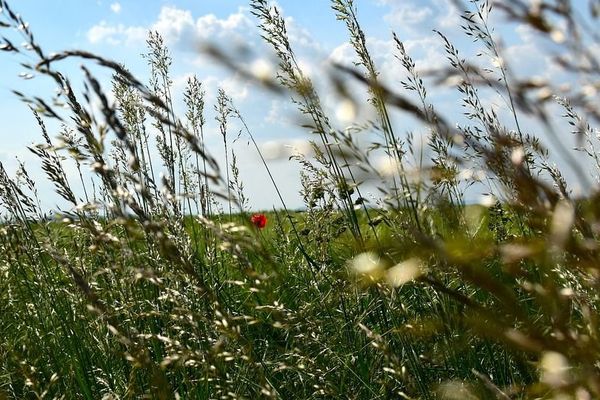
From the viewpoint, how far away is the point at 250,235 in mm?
1575

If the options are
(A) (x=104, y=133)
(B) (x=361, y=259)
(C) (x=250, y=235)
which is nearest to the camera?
(B) (x=361, y=259)

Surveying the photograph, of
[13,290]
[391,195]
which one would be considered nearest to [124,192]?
[391,195]

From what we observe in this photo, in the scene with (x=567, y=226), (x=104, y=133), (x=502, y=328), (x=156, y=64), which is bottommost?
(x=502, y=328)

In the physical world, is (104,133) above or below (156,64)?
below

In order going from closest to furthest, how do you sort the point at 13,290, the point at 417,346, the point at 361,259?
the point at 361,259, the point at 417,346, the point at 13,290

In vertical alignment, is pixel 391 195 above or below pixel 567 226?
above

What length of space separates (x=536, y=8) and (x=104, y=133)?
1090 mm

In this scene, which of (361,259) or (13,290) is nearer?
(361,259)

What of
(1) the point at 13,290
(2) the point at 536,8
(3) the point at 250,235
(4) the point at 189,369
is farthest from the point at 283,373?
(2) the point at 536,8

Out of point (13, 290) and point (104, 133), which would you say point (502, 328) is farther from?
point (13, 290)

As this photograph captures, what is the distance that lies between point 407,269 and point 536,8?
1.28 feet

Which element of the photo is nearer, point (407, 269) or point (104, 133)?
point (407, 269)

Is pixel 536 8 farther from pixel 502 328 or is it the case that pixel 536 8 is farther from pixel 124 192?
pixel 124 192

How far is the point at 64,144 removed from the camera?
1.76 metres
